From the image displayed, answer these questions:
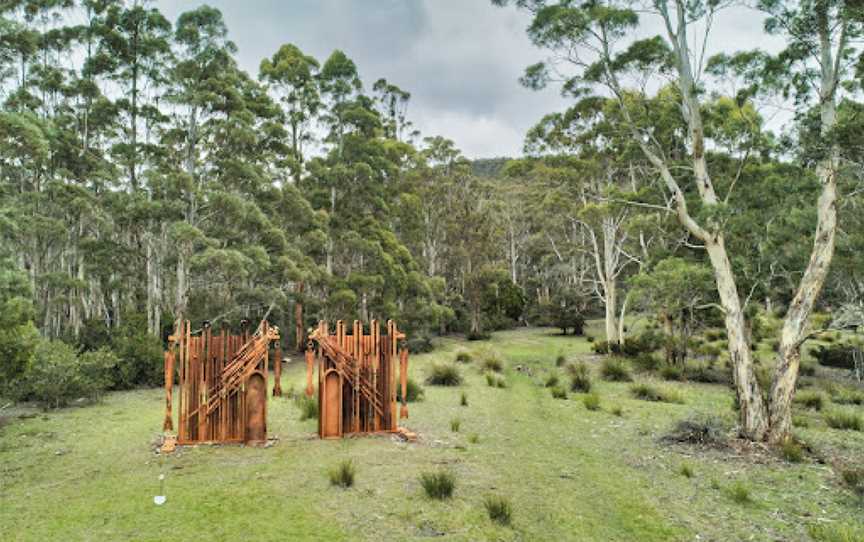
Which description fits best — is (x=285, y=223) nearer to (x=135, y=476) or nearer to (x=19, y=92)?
(x=19, y=92)

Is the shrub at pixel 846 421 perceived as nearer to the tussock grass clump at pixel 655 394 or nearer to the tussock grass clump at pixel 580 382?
the tussock grass clump at pixel 655 394

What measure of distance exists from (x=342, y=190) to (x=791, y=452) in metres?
20.9

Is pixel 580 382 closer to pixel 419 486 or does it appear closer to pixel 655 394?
pixel 655 394

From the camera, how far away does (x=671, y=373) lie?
58.4ft

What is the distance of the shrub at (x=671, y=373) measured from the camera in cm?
1761

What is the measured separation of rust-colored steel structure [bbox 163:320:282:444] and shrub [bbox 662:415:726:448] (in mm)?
7204

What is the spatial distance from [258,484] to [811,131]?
10893mm

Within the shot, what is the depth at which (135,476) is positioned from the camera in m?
7.26

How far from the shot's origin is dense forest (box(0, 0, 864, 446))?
9531 mm

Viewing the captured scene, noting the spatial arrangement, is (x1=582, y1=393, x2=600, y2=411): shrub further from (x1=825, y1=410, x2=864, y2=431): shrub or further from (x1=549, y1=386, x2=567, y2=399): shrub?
(x1=825, y1=410, x2=864, y2=431): shrub

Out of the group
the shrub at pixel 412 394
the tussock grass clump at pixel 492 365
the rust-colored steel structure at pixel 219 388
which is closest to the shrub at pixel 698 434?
the shrub at pixel 412 394

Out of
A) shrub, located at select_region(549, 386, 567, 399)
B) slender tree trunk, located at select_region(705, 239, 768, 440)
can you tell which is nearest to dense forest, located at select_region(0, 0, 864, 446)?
slender tree trunk, located at select_region(705, 239, 768, 440)

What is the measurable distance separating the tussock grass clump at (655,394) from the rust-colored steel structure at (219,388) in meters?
9.75

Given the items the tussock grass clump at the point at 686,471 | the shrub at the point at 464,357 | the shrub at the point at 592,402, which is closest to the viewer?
the tussock grass clump at the point at 686,471
